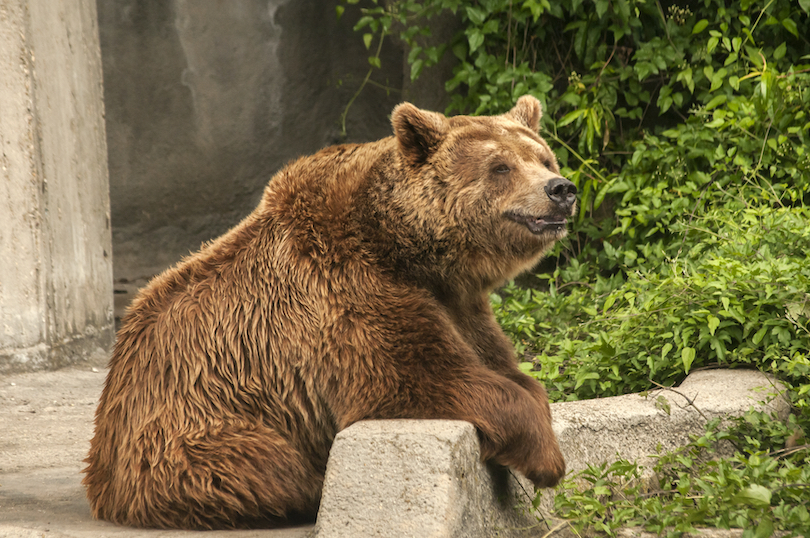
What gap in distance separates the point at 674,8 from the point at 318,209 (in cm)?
373

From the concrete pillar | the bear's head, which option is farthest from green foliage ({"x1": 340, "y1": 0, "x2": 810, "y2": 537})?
the concrete pillar

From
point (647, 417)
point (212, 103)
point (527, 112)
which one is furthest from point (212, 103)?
point (647, 417)

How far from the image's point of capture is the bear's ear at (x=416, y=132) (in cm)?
285

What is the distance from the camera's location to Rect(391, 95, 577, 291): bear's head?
2.80m

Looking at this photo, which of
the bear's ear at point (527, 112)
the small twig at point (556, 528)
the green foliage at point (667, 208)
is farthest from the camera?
the bear's ear at point (527, 112)

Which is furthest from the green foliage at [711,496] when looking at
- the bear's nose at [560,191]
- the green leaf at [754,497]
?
the bear's nose at [560,191]

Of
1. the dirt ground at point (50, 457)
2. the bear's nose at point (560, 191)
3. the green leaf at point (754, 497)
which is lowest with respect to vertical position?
the dirt ground at point (50, 457)

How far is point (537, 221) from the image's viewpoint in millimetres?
2834

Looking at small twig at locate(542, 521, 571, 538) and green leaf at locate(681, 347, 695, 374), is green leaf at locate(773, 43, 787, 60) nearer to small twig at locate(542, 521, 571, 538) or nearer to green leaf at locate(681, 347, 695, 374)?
green leaf at locate(681, 347, 695, 374)

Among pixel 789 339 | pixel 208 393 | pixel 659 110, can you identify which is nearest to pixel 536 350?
pixel 789 339

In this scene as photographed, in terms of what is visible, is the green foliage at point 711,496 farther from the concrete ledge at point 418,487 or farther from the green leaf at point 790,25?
the green leaf at point 790,25

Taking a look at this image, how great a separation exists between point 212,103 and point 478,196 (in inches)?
256

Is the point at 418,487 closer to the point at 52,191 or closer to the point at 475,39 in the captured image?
the point at 52,191

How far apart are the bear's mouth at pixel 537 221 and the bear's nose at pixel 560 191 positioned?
2.2 inches
